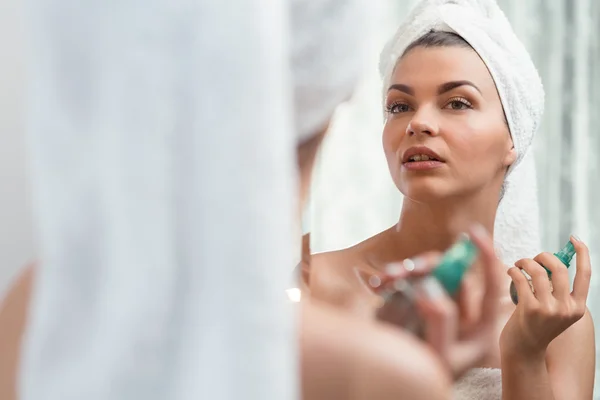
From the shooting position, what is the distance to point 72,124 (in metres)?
0.32

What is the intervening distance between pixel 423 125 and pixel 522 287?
226 millimetres

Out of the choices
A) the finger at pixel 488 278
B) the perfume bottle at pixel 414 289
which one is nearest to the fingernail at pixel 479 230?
the finger at pixel 488 278

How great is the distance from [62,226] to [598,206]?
173cm

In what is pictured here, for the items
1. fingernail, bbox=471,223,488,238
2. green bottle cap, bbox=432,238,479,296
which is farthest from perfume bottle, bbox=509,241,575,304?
green bottle cap, bbox=432,238,479,296

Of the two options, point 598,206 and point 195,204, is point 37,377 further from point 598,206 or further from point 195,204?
point 598,206

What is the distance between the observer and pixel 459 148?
95 cm

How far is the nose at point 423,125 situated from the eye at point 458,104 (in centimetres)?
3

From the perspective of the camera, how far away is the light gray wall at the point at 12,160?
1.69 ft

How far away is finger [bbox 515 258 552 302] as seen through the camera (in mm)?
848

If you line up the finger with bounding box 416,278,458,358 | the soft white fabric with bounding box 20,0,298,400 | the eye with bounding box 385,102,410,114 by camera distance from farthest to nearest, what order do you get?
the eye with bounding box 385,102,410,114 < the finger with bounding box 416,278,458,358 < the soft white fabric with bounding box 20,0,298,400

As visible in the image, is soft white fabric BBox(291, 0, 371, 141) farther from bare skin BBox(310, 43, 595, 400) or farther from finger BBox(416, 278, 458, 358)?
bare skin BBox(310, 43, 595, 400)

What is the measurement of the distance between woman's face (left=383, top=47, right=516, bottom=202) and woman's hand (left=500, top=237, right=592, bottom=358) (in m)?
0.15

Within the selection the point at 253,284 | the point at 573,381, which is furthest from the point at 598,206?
the point at 253,284

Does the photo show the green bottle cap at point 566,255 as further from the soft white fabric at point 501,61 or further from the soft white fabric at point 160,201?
the soft white fabric at point 160,201
